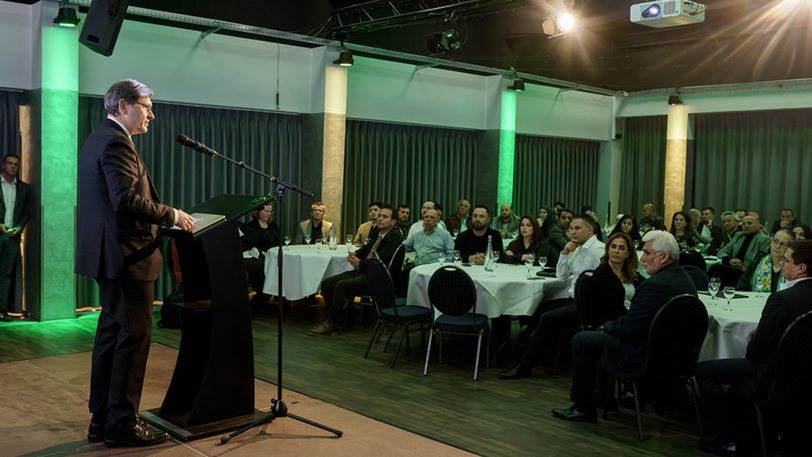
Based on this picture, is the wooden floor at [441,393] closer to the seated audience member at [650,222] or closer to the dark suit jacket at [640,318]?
the dark suit jacket at [640,318]

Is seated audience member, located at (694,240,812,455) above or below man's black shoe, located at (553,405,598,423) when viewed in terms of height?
above

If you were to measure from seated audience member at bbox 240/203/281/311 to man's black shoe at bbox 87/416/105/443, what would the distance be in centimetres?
459

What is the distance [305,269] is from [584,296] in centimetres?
342

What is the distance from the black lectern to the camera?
13.7 ft

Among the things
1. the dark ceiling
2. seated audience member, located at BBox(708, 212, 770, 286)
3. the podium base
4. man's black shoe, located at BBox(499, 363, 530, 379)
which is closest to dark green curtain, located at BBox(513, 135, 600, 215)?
the dark ceiling

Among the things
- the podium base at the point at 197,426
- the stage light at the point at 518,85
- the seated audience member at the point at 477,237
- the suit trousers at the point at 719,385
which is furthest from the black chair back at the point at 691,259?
the podium base at the point at 197,426

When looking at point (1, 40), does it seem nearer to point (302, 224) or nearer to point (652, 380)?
point (302, 224)

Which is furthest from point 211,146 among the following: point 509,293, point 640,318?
point 640,318

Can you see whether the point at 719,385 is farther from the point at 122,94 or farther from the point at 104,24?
the point at 104,24

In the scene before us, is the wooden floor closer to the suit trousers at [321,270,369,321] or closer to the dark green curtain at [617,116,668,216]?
the suit trousers at [321,270,369,321]

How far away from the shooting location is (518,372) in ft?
20.1

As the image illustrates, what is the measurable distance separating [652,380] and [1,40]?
22.8 ft

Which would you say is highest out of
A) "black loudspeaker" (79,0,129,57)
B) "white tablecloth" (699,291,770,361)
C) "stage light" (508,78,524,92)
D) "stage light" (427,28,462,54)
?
"stage light" (427,28,462,54)

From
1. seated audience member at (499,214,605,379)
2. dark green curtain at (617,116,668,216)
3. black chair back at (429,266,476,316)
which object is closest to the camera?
black chair back at (429,266,476,316)
